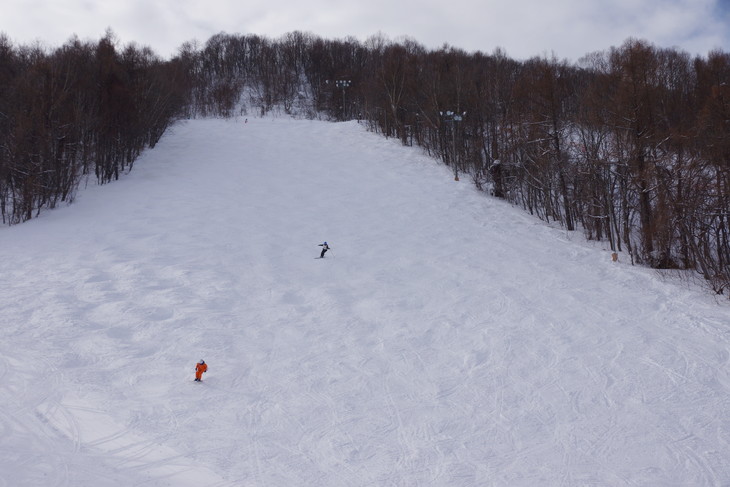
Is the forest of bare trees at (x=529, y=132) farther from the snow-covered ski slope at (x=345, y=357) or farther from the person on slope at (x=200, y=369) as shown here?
the person on slope at (x=200, y=369)

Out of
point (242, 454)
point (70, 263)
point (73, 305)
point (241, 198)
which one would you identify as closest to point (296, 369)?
point (242, 454)

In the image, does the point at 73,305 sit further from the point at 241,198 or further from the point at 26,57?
the point at 26,57

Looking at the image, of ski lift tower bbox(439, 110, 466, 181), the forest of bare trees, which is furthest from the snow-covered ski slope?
ski lift tower bbox(439, 110, 466, 181)

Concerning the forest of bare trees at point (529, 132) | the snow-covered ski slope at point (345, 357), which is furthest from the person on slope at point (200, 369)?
the forest of bare trees at point (529, 132)

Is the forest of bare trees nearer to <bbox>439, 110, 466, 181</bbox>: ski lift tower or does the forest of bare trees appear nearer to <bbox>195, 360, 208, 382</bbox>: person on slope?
<bbox>439, 110, 466, 181</bbox>: ski lift tower

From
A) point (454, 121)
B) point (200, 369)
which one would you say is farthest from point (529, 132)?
point (200, 369)

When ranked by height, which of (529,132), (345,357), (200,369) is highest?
(529,132)

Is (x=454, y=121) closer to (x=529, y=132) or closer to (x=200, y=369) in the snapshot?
(x=529, y=132)
